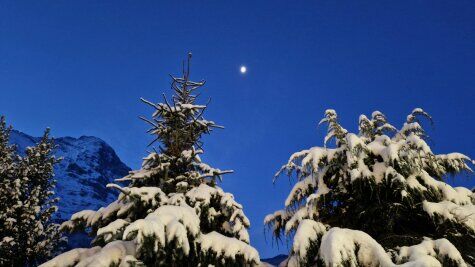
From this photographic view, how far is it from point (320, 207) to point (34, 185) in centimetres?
2693

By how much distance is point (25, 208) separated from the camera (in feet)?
86.4

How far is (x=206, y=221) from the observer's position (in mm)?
8938

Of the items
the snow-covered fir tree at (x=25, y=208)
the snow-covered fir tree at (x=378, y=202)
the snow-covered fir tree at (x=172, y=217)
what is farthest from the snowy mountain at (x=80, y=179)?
the snow-covered fir tree at (x=378, y=202)

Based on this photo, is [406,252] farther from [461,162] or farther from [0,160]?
[0,160]

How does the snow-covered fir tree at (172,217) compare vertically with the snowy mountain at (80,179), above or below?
below

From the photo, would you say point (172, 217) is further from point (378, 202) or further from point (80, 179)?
point (80, 179)

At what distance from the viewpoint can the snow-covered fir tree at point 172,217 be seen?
6.38 meters

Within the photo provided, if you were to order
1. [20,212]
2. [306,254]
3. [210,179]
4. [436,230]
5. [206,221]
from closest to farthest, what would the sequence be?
[306,254]
[436,230]
[206,221]
[210,179]
[20,212]

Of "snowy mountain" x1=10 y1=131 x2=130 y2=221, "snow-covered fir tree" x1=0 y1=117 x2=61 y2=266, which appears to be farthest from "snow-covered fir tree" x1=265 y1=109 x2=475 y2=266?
"snowy mountain" x1=10 y1=131 x2=130 y2=221

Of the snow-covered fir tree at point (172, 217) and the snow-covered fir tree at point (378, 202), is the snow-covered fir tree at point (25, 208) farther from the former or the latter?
the snow-covered fir tree at point (378, 202)

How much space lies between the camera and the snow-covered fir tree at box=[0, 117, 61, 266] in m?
25.3

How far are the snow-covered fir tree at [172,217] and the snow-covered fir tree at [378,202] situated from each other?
1230mm

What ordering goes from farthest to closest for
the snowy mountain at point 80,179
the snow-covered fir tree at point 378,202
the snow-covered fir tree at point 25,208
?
the snowy mountain at point 80,179 < the snow-covered fir tree at point 25,208 < the snow-covered fir tree at point 378,202

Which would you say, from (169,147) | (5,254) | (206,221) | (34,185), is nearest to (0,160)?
(34,185)
